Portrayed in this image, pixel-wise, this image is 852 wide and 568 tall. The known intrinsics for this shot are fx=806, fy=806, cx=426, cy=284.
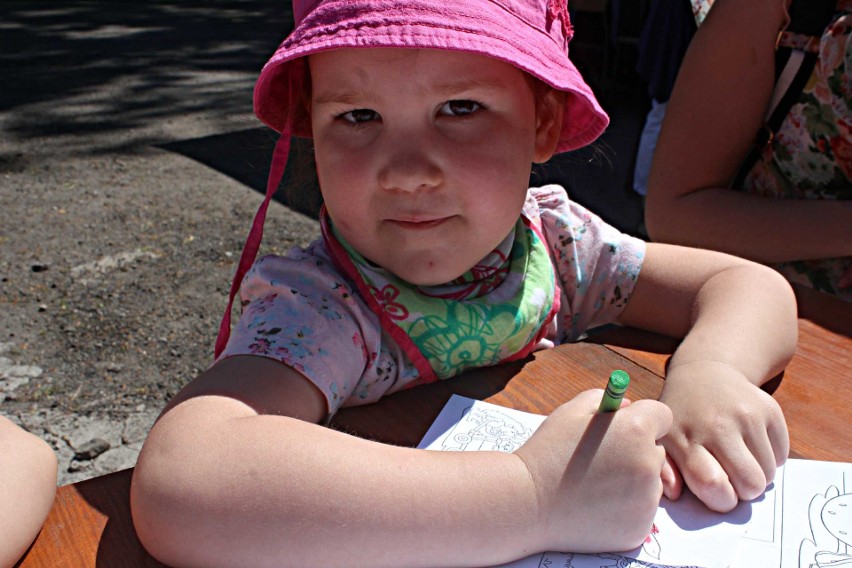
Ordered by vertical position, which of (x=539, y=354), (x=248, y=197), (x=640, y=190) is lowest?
(x=248, y=197)

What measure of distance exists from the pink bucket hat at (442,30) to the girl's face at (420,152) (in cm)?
5

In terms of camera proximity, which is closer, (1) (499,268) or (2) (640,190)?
(1) (499,268)

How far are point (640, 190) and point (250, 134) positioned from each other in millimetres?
3138

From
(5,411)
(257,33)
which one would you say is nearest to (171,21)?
(257,33)

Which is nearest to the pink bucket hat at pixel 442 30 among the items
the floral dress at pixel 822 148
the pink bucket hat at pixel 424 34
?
the pink bucket hat at pixel 424 34

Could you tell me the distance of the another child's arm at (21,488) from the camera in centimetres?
78

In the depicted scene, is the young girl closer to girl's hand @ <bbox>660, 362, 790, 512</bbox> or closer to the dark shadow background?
girl's hand @ <bbox>660, 362, 790, 512</bbox>

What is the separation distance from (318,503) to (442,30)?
0.57 metres

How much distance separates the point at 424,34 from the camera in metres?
0.97

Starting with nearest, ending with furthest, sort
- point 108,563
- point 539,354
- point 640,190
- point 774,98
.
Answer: point 108,563 → point 539,354 → point 774,98 → point 640,190

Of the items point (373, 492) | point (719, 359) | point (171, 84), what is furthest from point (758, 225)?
point (171, 84)

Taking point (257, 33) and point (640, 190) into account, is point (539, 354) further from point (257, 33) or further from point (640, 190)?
point (257, 33)

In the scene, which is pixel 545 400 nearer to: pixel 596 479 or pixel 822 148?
pixel 596 479

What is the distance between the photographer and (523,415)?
3.43ft
